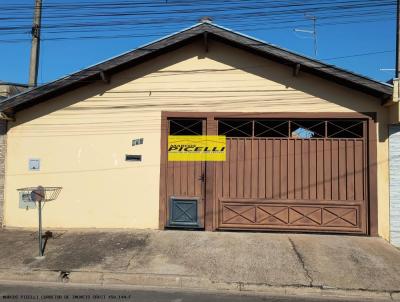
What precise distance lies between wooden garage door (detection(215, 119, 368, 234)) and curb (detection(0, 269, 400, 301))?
3264 millimetres

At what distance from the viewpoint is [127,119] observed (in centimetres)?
1093

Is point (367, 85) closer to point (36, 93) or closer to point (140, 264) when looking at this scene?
point (140, 264)

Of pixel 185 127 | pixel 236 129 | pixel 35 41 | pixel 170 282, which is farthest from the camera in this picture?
pixel 35 41

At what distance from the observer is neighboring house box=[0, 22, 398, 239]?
1040cm

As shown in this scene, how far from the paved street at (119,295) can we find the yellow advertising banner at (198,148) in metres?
4.09

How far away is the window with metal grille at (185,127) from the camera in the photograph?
11.0 m

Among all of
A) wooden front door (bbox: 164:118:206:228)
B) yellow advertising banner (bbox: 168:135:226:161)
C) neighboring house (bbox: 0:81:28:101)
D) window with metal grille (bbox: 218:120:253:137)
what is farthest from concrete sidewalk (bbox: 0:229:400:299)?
neighboring house (bbox: 0:81:28:101)

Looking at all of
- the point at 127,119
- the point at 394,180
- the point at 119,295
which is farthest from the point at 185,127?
the point at 119,295

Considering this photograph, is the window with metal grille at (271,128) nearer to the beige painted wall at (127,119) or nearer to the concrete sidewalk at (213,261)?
the beige painted wall at (127,119)

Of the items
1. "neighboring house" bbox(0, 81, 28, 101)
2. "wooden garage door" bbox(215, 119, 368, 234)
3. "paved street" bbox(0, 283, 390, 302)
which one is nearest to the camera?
"paved street" bbox(0, 283, 390, 302)

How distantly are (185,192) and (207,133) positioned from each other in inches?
57.4

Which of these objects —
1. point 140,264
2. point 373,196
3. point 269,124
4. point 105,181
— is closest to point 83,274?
point 140,264

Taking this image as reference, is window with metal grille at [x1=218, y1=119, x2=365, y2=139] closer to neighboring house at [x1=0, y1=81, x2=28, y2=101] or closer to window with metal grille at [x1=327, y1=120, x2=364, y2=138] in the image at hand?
window with metal grille at [x1=327, y1=120, x2=364, y2=138]

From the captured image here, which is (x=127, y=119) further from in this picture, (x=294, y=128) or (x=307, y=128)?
(x=307, y=128)
